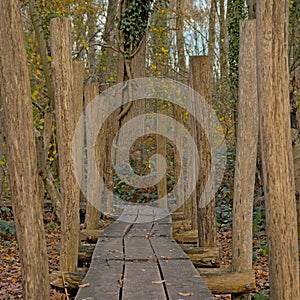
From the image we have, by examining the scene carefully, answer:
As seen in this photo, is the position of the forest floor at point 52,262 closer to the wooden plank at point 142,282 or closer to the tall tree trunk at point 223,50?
the wooden plank at point 142,282

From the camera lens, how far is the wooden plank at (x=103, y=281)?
332 centimetres

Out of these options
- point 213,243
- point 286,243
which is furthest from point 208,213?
point 286,243

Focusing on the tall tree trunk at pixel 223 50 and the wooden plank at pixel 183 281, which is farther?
the tall tree trunk at pixel 223 50

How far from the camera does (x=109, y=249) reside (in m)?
4.74

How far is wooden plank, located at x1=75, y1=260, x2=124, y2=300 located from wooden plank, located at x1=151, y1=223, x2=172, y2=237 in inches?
54.7

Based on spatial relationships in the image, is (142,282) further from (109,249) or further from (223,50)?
(223,50)

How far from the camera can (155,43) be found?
13.0 metres

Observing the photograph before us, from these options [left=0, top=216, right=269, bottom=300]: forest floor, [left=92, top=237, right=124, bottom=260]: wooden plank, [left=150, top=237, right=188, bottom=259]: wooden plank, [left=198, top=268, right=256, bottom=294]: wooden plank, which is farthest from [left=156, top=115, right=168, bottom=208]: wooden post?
[left=198, top=268, right=256, bottom=294]: wooden plank

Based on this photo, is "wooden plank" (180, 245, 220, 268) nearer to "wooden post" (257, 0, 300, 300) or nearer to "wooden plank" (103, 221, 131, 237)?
"wooden plank" (103, 221, 131, 237)

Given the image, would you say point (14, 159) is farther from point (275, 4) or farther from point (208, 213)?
point (208, 213)

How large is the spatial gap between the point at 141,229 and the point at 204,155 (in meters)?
1.36

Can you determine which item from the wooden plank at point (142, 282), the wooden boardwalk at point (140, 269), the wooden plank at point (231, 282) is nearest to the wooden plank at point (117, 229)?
the wooden boardwalk at point (140, 269)

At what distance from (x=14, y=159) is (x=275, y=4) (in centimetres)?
154

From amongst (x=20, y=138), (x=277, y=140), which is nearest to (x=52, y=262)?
(x=20, y=138)
